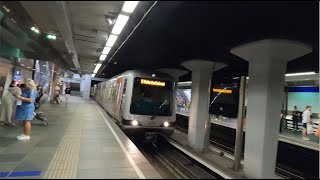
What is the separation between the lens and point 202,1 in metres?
4.54

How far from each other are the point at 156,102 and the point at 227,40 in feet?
15.2

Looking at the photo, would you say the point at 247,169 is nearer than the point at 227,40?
Yes

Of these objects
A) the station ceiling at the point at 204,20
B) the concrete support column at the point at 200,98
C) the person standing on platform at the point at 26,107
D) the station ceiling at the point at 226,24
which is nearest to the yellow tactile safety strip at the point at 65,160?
the person standing on platform at the point at 26,107

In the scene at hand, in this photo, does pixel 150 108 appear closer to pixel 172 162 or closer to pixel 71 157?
pixel 172 162

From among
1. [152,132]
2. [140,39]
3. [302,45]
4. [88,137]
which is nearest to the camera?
[302,45]

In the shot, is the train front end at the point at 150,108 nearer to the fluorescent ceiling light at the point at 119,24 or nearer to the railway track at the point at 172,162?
the railway track at the point at 172,162

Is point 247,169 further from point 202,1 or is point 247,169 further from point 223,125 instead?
point 223,125

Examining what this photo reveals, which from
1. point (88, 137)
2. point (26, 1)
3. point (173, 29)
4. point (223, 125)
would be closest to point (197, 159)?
point (88, 137)

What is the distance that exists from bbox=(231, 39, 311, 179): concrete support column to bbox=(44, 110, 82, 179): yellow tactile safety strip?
3.48 m

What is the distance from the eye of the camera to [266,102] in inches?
216

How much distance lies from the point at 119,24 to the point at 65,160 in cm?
310

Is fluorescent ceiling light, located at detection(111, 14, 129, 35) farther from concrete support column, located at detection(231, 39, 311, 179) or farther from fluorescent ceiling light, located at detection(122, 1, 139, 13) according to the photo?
concrete support column, located at detection(231, 39, 311, 179)

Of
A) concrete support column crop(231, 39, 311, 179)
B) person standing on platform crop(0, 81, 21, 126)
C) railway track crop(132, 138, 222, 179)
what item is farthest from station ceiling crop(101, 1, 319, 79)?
person standing on platform crop(0, 81, 21, 126)

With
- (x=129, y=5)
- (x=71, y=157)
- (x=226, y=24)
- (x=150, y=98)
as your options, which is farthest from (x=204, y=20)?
(x=150, y=98)
